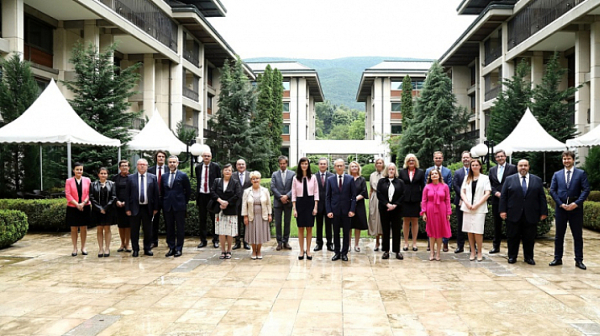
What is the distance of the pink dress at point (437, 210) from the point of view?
9.01 metres

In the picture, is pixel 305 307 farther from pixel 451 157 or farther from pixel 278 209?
pixel 451 157

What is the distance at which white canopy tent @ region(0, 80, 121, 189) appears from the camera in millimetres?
12570

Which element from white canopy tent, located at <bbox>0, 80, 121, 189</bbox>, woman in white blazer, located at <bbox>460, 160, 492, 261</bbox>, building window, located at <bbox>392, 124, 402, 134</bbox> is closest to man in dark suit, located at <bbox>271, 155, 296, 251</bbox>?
woman in white blazer, located at <bbox>460, 160, 492, 261</bbox>

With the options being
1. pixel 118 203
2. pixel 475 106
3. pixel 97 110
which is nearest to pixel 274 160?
pixel 475 106

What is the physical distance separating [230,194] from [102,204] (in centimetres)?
245

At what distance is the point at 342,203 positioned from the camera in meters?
9.14

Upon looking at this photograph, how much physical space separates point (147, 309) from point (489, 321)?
3875mm

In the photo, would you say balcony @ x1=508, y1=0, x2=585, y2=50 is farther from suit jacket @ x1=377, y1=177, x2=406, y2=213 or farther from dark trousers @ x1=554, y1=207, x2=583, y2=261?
suit jacket @ x1=377, y1=177, x2=406, y2=213

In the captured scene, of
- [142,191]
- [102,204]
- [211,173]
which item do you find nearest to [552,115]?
[211,173]

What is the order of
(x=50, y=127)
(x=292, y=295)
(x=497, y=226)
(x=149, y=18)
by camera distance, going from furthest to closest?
(x=149, y=18) → (x=50, y=127) → (x=497, y=226) → (x=292, y=295)

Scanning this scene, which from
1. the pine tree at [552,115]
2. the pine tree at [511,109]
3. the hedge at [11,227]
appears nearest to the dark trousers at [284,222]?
the hedge at [11,227]

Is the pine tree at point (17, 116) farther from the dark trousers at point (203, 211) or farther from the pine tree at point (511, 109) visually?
the pine tree at point (511, 109)

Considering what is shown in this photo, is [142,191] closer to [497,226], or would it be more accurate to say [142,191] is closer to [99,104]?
[497,226]

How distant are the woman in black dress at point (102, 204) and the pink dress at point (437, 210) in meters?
5.94
